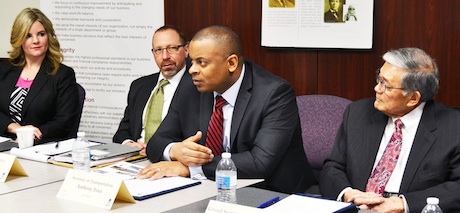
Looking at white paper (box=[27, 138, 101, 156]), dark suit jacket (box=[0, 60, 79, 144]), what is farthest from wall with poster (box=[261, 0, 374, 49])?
white paper (box=[27, 138, 101, 156])

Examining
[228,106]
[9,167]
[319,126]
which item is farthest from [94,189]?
[319,126]

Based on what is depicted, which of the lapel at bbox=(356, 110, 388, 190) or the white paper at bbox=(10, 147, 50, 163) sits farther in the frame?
the white paper at bbox=(10, 147, 50, 163)

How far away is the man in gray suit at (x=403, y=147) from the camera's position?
10.5ft

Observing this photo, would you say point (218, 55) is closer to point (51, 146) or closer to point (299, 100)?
point (299, 100)

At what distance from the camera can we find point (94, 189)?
9.45ft

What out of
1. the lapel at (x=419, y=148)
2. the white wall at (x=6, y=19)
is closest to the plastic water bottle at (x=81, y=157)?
the lapel at (x=419, y=148)

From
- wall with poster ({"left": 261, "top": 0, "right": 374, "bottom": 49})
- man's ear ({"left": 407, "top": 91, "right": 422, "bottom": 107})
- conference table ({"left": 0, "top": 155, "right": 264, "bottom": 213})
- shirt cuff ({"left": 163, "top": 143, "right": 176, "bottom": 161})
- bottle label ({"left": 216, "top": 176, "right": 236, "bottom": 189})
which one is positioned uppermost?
wall with poster ({"left": 261, "top": 0, "right": 374, "bottom": 49})

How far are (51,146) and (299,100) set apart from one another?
1.53 meters

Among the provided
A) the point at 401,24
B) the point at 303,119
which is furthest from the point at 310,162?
the point at 401,24

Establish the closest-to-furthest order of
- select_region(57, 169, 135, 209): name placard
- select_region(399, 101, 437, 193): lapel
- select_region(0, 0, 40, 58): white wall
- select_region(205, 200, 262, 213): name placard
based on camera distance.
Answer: select_region(205, 200, 262, 213): name placard → select_region(57, 169, 135, 209): name placard → select_region(399, 101, 437, 193): lapel → select_region(0, 0, 40, 58): white wall

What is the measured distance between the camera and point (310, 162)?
4.17m

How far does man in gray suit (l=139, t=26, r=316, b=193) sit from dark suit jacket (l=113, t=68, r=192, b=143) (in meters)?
0.87

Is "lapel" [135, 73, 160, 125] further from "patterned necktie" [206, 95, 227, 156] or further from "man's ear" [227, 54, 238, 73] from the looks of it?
"man's ear" [227, 54, 238, 73]

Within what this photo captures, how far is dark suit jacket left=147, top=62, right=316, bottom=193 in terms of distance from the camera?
138 inches
